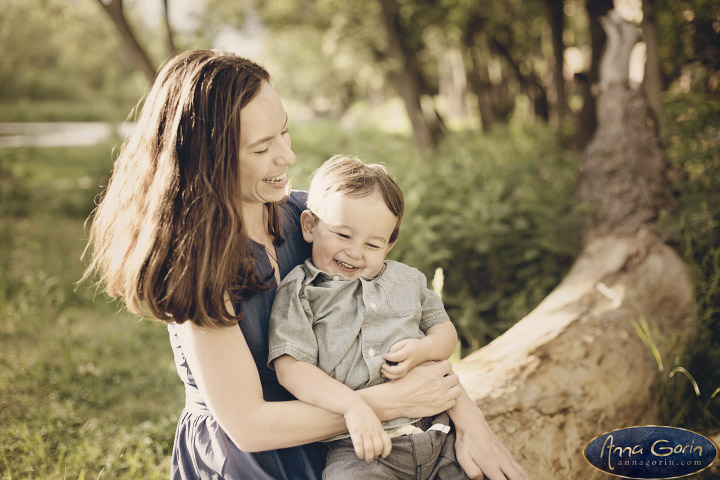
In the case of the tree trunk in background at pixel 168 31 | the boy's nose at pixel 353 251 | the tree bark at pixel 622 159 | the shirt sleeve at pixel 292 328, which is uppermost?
the tree trunk in background at pixel 168 31

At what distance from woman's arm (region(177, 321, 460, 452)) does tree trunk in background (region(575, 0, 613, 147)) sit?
A: 21.4 ft

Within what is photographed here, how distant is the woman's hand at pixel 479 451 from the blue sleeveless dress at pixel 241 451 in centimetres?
46

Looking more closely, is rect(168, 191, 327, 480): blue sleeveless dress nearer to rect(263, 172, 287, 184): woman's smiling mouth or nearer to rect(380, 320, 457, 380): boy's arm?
rect(263, 172, 287, 184): woman's smiling mouth

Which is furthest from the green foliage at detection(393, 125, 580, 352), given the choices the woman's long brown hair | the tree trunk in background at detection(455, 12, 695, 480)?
the woman's long brown hair

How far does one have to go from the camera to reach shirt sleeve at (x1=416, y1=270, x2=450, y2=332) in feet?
6.28

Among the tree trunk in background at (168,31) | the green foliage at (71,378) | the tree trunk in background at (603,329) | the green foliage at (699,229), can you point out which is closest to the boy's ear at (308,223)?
the tree trunk in background at (603,329)

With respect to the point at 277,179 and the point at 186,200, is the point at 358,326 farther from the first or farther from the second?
the point at 186,200

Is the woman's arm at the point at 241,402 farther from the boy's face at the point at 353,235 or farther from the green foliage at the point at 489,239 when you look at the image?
the green foliage at the point at 489,239

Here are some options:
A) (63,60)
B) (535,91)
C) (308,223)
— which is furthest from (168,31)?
(63,60)

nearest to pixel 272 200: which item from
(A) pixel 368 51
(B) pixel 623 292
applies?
(B) pixel 623 292

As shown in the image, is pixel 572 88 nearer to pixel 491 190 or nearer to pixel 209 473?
pixel 491 190

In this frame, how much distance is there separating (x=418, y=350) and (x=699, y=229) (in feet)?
8.92

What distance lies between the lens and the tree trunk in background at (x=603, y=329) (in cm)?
220

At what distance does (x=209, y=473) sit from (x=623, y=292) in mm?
2533
